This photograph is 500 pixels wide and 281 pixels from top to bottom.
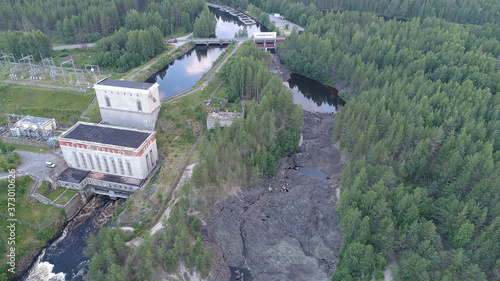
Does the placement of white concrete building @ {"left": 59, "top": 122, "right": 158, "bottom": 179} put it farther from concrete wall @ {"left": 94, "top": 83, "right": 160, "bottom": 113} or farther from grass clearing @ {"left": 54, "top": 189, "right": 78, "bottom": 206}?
concrete wall @ {"left": 94, "top": 83, "right": 160, "bottom": 113}

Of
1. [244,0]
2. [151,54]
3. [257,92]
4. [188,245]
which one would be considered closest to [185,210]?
[188,245]

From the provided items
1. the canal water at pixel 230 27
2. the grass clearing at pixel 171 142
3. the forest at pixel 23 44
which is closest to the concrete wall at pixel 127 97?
the grass clearing at pixel 171 142

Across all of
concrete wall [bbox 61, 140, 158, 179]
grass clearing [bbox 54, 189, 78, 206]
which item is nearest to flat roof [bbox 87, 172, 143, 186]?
concrete wall [bbox 61, 140, 158, 179]

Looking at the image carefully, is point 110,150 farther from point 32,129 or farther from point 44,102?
point 44,102

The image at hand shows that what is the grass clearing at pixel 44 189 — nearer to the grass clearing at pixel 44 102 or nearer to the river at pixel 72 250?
the river at pixel 72 250

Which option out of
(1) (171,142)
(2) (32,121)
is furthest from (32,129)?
(1) (171,142)
